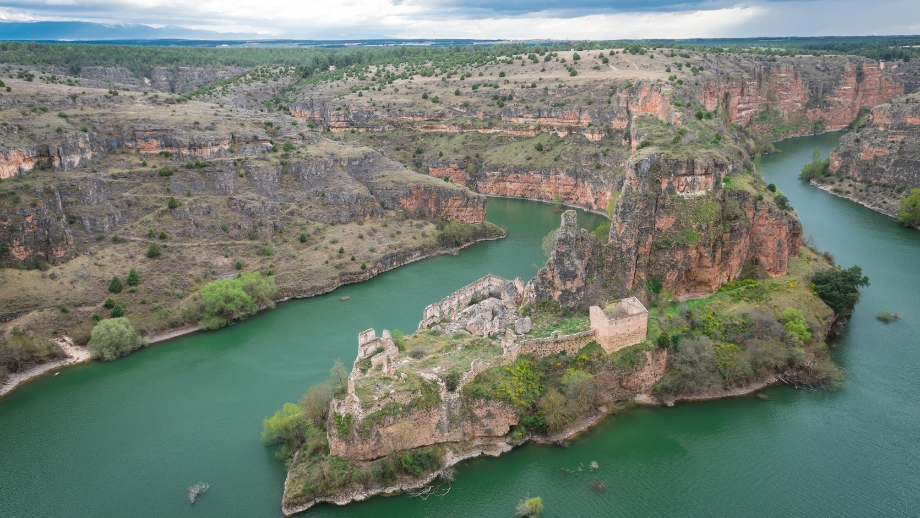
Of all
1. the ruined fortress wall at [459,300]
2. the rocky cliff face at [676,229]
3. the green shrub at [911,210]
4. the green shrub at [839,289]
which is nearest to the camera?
the ruined fortress wall at [459,300]

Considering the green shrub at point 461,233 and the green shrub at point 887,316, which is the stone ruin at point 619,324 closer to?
the green shrub at point 887,316

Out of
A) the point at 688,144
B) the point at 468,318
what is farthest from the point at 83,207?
the point at 688,144

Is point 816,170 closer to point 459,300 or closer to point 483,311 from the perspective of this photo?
point 459,300

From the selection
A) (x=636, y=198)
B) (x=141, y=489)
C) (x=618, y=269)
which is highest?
(x=636, y=198)

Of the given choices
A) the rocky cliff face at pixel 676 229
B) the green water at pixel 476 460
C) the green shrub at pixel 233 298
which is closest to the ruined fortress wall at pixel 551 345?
the green water at pixel 476 460

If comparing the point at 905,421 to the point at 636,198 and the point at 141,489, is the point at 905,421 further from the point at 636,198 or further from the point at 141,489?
the point at 141,489

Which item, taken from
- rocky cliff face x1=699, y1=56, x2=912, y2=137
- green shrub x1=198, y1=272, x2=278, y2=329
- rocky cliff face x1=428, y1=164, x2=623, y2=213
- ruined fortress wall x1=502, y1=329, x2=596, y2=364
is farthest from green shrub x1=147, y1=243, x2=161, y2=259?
rocky cliff face x1=699, y1=56, x2=912, y2=137

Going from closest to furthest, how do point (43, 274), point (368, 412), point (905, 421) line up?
1. point (368, 412)
2. point (905, 421)
3. point (43, 274)
